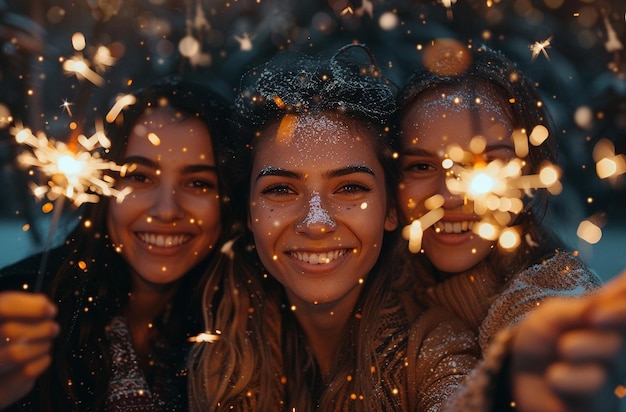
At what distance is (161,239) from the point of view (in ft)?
8.85

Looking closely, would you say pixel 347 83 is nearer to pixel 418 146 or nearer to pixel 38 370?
pixel 418 146

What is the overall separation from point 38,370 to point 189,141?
4.13ft

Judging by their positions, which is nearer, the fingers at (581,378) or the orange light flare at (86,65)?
the fingers at (581,378)

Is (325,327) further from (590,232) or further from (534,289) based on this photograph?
(590,232)

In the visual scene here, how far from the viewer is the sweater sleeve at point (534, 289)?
211 cm

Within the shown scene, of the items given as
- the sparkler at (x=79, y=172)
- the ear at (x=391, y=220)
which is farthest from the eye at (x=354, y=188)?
the sparkler at (x=79, y=172)

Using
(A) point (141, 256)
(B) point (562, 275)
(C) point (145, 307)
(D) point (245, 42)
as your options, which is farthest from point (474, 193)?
(D) point (245, 42)

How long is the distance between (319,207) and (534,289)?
771mm

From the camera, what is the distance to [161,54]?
178 inches

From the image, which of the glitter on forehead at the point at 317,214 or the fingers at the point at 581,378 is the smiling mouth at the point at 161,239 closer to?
the glitter on forehead at the point at 317,214

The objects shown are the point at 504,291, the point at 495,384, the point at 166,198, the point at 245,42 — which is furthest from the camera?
the point at 245,42

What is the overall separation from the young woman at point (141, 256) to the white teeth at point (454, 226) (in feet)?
2.80

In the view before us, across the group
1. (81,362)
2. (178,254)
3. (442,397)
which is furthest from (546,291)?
(81,362)

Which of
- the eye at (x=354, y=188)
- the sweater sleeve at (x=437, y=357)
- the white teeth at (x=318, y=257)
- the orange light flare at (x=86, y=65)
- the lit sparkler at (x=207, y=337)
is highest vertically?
the orange light flare at (x=86, y=65)
